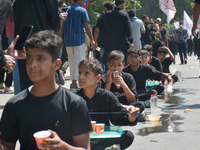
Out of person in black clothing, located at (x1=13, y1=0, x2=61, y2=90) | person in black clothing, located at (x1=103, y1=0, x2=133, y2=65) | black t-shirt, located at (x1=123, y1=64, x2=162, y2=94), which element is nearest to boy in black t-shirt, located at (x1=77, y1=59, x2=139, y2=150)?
person in black clothing, located at (x1=13, y1=0, x2=61, y2=90)

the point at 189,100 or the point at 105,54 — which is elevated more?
the point at 105,54

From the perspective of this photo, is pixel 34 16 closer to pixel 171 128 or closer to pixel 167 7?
pixel 171 128

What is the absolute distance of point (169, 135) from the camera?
528 cm

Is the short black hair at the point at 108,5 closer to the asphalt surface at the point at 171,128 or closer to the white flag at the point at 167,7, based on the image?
the asphalt surface at the point at 171,128

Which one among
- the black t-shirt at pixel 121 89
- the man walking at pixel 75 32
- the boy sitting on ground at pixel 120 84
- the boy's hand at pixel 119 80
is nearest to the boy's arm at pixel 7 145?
the boy sitting on ground at pixel 120 84

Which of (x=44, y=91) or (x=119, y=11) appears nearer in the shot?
(x=44, y=91)

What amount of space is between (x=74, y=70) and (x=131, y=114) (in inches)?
218

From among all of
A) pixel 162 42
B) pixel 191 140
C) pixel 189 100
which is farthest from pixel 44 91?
pixel 162 42

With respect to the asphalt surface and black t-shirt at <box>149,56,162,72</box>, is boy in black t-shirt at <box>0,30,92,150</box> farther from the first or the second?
black t-shirt at <box>149,56,162,72</box>

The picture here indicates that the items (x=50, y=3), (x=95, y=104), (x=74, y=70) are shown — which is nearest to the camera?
(x=95, y=104)

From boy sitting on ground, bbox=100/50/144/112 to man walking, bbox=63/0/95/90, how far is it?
3035mm

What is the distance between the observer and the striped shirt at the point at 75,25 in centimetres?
893

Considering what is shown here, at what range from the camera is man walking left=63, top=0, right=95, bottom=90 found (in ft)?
29.3

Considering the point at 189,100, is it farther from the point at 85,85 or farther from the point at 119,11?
the point at 85,85
